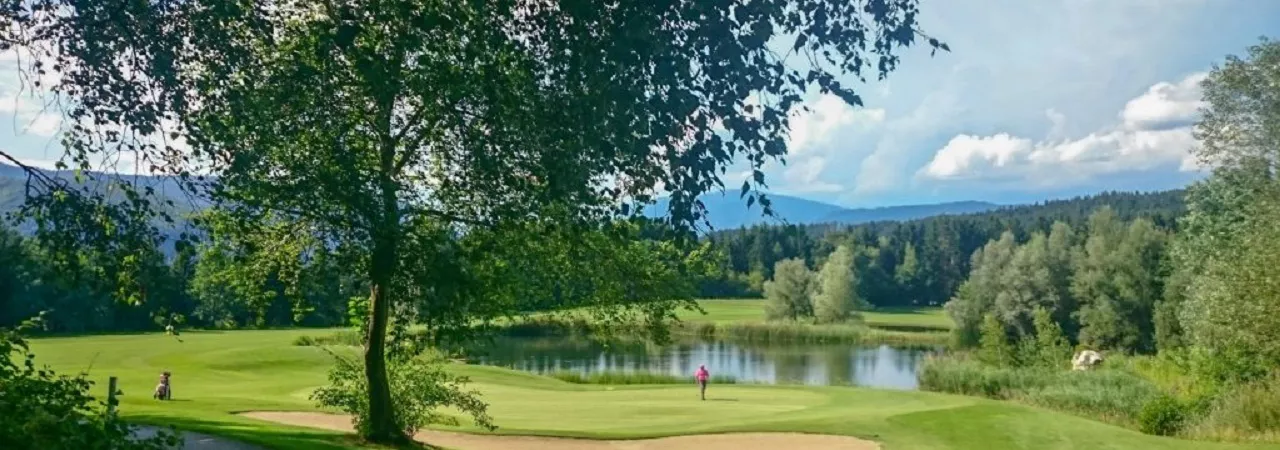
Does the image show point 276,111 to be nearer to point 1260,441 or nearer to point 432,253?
point 432,253

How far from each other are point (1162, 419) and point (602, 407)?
14335 millimetres

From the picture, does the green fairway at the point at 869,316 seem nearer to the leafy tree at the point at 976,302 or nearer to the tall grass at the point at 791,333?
the tall grass at the point at 791,333

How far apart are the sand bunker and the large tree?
494 inches

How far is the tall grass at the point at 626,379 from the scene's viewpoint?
40.2 meters

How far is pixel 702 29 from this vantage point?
548cm

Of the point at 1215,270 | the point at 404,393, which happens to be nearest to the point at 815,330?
the point at 1215,270

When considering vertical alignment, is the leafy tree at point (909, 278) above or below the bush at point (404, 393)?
above

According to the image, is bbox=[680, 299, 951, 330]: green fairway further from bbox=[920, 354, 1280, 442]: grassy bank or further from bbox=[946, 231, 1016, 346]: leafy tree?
bbox=[920, 354, 1280, 442]: grassy bank

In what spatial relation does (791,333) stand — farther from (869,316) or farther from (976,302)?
(869,316)

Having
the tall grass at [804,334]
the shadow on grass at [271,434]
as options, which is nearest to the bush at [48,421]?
the shadow on grass at [271,434]

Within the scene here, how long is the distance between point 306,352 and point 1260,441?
1402 inches

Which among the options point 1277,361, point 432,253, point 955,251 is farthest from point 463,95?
point 955,251

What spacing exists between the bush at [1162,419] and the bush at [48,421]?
2235 centimetres

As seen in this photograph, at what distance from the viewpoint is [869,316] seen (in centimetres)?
10406
